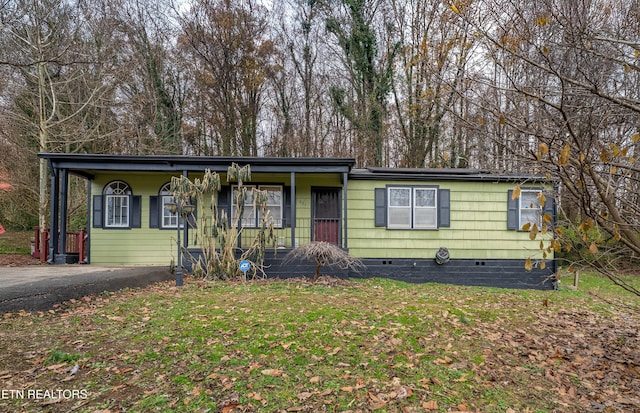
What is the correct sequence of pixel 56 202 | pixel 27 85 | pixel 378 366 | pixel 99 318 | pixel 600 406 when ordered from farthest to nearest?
1. pixel 27 85
2. pixel 56 202
3. pixel 99 318
4. pixel 378 366
5. pixel 600 406

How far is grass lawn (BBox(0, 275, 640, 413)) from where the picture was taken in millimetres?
2791

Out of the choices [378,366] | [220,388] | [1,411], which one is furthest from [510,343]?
[1,411]

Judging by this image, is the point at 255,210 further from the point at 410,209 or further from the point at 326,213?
the point at 410,209

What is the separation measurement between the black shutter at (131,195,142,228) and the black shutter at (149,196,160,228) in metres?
0.27

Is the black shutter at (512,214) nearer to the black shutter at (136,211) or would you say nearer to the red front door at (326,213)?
the red front door at (326,213)

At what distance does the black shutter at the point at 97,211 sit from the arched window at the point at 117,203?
166 mm

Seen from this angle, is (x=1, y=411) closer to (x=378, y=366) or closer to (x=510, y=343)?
(x=378, y=366)

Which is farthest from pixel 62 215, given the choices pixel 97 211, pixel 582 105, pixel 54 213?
pixel 582 105

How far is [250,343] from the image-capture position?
373cm

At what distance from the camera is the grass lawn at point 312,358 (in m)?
2.79

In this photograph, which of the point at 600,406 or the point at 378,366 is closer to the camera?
the point at 600,406

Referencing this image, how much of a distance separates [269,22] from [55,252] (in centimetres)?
1431

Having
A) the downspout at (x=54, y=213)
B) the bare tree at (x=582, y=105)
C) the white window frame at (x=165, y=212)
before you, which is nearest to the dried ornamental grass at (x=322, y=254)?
the white window frame at (x=165, y=212)

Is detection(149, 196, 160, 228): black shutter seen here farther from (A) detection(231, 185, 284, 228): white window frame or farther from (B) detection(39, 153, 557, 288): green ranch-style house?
(A) detection(231, 185, 284, 228): white window frame
